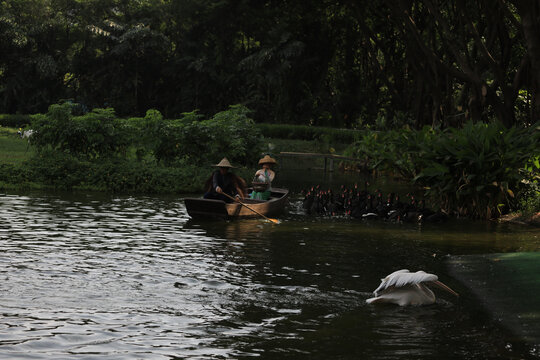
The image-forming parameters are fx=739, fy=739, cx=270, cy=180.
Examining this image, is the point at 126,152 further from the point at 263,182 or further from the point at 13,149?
the point at 13,149

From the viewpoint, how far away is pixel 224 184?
1848cm

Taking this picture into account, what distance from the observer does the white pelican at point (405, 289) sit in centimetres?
954

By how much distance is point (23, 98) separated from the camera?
56031 millimetres

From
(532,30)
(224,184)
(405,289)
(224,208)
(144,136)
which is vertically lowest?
(405,289)

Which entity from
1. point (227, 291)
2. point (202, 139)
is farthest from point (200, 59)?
point (227, 291)

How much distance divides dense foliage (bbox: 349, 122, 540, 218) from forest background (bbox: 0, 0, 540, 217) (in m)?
3.20

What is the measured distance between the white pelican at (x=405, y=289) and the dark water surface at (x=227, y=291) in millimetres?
137

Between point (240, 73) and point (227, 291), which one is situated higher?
point (240, 73)

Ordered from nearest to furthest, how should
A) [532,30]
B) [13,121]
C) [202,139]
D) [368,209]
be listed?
[368,209]
[532,30]
[202,139]
[13,121]

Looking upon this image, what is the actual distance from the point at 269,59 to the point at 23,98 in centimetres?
2016

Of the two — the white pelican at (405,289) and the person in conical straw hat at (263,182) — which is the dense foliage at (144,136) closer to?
the person in conical straw hat at (263,182)

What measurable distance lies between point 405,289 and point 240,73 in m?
45.7

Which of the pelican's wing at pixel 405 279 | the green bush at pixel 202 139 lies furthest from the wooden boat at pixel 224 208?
the pelican's wing at pixel 405 279

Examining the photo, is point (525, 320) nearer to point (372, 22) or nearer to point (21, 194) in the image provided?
point (21, 194)
